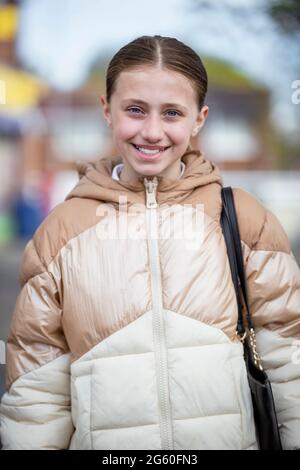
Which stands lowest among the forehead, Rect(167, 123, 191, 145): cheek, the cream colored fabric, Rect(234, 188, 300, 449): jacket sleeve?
the cream colored fabric

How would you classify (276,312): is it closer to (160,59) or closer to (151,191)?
(151,191)

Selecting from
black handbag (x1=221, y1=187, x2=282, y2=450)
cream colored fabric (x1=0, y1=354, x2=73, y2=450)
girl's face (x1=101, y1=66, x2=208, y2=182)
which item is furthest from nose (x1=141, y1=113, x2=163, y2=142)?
cream colored fabric (x1=0, y1=354, x2=73, y2=450)

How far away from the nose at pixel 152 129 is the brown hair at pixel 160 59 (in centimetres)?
15

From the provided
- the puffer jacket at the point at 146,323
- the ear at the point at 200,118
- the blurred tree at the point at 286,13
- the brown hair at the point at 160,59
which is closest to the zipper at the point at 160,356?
the puffer jacket at the point at 146,323

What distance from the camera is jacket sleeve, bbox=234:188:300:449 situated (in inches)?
Result: 66.7

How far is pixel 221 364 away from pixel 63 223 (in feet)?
1.94

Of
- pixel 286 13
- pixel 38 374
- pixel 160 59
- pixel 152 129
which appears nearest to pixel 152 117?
pixel 152 129

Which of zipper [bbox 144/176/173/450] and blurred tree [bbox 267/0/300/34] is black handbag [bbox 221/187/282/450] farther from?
blurred tree [bbox 267/0/300/34]

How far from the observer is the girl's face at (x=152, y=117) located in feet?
5.46

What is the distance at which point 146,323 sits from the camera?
5.24 ft

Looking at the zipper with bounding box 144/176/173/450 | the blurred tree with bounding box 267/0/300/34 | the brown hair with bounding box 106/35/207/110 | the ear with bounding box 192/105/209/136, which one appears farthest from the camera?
the blurred tree with bounding box 267/0/300/34

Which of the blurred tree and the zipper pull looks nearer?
the zipper pull

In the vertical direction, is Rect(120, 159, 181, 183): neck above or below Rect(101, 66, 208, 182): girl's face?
below

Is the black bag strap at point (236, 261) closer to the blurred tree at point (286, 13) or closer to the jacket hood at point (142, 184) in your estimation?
the jacket hood at point (142, 184)
